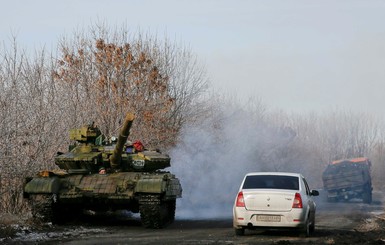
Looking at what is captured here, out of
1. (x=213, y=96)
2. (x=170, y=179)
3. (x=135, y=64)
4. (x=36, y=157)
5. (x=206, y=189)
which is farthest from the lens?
(x=213, y=96)

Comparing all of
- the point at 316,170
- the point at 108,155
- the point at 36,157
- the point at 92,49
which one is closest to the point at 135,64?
the point at 92,49

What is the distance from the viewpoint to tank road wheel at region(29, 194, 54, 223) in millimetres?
19688

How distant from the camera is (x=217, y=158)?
37938 mm

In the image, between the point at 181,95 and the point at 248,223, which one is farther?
the point at 181,95

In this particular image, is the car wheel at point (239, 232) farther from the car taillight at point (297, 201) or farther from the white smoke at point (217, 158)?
the white smoke at point (217, 158)

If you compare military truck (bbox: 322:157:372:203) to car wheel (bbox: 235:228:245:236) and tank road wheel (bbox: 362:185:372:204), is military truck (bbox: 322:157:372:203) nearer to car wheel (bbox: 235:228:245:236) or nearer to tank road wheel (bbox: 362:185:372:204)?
tank road wheel (bbox: 362:185:372:204)

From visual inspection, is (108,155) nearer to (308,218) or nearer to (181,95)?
(308,218)

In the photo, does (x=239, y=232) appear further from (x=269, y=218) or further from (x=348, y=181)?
(x=348, y=181)

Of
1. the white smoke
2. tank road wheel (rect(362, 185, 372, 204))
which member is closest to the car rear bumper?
the white smoke

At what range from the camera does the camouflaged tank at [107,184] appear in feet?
63.5

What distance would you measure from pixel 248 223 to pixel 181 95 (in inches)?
916

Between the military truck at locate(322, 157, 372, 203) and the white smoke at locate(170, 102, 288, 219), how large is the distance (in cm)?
385

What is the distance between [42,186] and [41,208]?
566 millimetres

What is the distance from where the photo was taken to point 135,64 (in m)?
33.0
